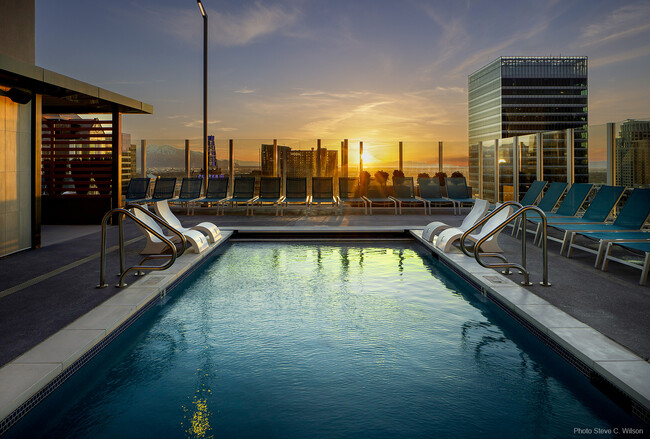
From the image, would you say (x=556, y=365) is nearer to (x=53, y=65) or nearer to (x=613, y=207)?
(x=613, y=207)

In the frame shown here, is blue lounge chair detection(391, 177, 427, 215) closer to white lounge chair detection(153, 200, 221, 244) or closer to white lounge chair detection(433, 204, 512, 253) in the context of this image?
white lounge chair detection(433, 204, 512, 253)

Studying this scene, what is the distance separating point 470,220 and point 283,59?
1459cm

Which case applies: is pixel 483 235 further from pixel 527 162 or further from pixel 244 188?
pixel 244 188

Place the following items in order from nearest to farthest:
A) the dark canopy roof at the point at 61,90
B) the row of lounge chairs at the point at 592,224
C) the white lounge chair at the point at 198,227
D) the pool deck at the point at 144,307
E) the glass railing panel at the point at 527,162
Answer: the pool deck at the point at 144,307, the row of lounge chairs at the point at 592,224, the dark canopy roof at the point at 61,90, the white lounge chair at the point at 198,227, the glass railing panel at the point at 527,162

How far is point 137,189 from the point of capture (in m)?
13.2

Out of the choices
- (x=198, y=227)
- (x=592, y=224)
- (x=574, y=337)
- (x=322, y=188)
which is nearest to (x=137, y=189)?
(x=322, y=188)

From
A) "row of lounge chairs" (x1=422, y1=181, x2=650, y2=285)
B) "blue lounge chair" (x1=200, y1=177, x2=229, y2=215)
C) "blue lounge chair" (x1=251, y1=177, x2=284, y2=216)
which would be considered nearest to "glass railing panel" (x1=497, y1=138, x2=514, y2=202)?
"row of lounge chairs" (x1=422, y1=181, x2=650, y2=285)

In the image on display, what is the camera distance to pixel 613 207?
681cm

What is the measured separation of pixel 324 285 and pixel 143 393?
2.90 meters

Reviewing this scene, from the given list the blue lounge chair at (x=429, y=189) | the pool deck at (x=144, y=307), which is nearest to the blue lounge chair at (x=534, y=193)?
the pool deck at (x=144, y=307)

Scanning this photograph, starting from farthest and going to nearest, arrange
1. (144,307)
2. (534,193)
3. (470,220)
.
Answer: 1. (534,193)
2. (470,220)
3. (144,307)

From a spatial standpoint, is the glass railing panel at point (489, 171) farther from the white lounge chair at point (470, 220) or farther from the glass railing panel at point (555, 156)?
the white lounge chair at point (470, 220)

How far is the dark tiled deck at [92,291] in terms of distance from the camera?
11.4ft

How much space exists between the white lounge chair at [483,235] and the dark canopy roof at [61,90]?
586 centimetres
